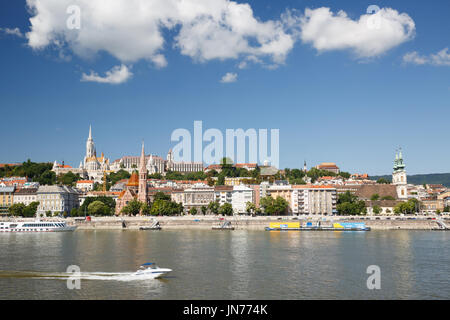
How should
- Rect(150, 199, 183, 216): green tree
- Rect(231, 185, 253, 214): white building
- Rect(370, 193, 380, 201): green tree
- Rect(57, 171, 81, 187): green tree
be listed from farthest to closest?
Rect(57, 171, 81, 187): green tree → Rect(370, 193, 380, 201): green tree → Rect(231, 185, 253, 214): white building → Rect(150, 199, 183, 216): green tree

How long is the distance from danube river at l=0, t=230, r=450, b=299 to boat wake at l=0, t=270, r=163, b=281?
54mm

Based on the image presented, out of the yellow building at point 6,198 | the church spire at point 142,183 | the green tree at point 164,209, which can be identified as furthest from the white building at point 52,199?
the green tree at point 164,209

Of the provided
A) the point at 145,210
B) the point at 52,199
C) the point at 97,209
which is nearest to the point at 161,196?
the point at 145,210

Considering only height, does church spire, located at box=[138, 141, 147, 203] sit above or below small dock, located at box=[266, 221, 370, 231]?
above

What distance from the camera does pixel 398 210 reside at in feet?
277

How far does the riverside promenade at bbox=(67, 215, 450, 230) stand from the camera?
66.3 m

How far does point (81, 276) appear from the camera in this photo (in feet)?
81.2

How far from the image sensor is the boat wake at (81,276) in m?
24.4

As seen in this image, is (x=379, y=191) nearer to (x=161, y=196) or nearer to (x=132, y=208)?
(x=161, y=196)

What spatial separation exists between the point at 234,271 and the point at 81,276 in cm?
Result: 842

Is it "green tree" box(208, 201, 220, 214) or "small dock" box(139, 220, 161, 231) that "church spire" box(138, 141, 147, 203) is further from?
"small dock" box(139, 220, 161, 231)

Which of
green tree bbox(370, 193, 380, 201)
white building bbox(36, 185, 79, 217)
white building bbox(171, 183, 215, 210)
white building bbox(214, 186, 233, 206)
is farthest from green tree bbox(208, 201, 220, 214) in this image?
green tree bbox(370, 193, 380, 201)

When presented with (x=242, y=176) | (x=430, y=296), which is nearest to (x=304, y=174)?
(x=242, y=176)
